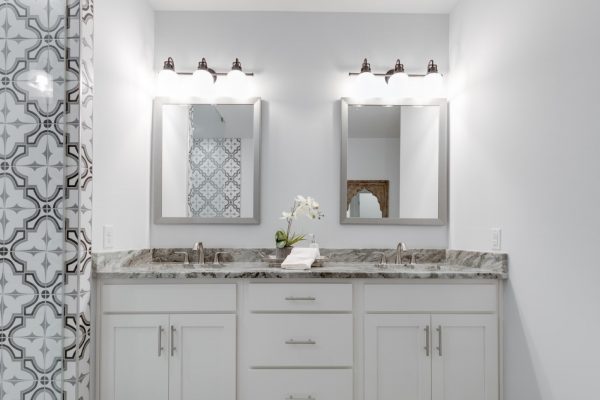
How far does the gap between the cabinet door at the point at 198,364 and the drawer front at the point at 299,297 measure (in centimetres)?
24

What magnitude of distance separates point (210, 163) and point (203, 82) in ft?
1.64

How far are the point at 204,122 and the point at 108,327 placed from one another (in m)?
1.30

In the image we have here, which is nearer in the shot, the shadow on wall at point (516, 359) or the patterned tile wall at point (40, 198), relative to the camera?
the patterned tile wall at point (40, 198)

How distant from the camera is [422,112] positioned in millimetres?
2646

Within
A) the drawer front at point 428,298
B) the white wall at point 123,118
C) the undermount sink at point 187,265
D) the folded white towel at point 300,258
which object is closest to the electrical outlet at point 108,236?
the white wall at point 123,118

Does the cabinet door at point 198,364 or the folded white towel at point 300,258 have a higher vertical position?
the folded white towel at point 300,258

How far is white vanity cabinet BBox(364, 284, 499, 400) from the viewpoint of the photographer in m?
2.02

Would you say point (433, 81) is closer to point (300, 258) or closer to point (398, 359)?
point (300, 258)

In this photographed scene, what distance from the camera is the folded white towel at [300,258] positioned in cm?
214

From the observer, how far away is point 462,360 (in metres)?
2.03

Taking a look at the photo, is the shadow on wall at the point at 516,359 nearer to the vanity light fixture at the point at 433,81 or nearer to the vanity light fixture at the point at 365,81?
the vanity light fixture at the point at 433,81

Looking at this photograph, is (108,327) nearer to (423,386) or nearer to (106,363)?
(106,363)

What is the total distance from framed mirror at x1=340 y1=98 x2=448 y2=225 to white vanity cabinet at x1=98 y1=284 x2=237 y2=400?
1044mm

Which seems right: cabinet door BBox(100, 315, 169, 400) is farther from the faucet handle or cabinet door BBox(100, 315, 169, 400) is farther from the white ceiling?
the white ceiling
